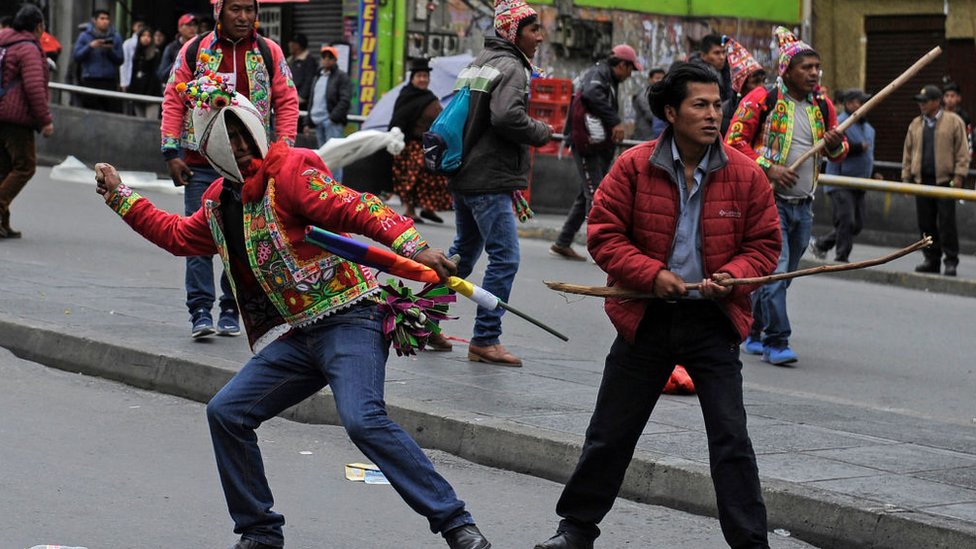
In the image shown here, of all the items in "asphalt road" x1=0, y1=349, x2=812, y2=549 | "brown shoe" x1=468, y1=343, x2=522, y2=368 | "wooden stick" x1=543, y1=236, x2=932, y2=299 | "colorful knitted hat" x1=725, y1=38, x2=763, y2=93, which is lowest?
"asphalt road" x1=0, y1=349, x2=812, y2=549

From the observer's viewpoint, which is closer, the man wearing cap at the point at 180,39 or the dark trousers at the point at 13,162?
the dark trousers at the point at 13,162

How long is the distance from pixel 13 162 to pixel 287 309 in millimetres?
9056

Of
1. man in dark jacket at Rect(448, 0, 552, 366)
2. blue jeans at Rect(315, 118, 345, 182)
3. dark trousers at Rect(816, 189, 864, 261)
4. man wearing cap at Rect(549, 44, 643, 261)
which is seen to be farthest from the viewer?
blue jeans at Rect(315, 118, 345, 182)

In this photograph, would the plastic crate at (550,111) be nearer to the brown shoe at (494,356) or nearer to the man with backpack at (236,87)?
the man with backpack at (236,87)

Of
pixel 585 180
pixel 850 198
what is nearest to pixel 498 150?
pixel 585 180

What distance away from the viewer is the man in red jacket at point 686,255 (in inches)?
199

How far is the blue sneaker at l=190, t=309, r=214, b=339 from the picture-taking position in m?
8.81

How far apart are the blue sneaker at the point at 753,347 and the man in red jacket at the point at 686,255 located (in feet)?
16.1

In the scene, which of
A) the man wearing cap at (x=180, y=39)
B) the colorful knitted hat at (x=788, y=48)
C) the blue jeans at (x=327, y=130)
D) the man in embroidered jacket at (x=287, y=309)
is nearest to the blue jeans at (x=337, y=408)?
the man in embroidered jacket at (x=287, y=309)

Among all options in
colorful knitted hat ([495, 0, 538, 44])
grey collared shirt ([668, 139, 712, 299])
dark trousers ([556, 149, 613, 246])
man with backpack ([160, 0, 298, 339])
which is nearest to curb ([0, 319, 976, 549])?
man with backpack ([160, 0, 298, 339])

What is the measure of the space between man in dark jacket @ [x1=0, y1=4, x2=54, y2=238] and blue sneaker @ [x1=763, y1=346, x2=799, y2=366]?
6.64 meters

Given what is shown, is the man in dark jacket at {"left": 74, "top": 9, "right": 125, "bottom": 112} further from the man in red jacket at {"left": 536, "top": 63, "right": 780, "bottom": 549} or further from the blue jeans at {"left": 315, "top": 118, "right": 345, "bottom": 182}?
the man in red jacket at {"left": 536, "top": 63, "right": 780, "bottom": 549}

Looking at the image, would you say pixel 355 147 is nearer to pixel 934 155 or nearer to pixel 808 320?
pixel 808 320

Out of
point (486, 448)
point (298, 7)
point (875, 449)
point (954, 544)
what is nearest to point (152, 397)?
point (486, 448)
